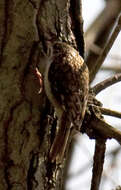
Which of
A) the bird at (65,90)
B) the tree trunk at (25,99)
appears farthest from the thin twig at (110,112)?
the tree trunk at (25,99)

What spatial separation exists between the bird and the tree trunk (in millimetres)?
40

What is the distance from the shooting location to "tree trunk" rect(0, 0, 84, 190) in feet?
7.15

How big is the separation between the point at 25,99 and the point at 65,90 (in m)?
0.28

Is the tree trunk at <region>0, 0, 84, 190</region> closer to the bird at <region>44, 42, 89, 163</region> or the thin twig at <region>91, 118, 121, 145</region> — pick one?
the bird at <region>44, 42, 89, 163</region>

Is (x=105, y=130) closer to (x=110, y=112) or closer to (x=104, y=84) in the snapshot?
(x=110, y=112)

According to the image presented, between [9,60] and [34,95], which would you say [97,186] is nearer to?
[34,95]

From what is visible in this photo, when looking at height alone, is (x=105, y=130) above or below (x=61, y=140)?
above

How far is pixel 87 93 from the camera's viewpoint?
93.3 inches

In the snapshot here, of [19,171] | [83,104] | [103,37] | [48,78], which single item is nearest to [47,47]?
[48,78]

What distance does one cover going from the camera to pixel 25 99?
87.2 inches

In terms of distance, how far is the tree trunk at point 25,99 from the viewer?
218 centimetres

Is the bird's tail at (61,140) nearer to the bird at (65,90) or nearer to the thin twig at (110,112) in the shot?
the bird at (65,90)

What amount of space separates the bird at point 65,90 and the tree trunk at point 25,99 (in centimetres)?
4

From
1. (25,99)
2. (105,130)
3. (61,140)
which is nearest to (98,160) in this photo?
(105,130)
